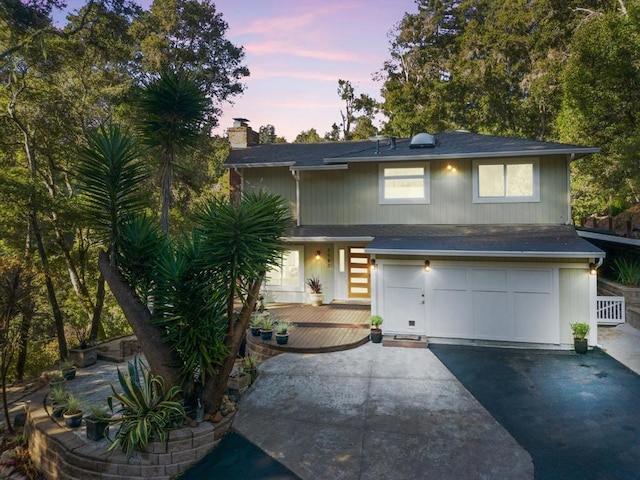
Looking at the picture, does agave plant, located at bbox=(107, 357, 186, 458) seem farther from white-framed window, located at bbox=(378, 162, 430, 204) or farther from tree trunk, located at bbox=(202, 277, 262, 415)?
white-framed window, located at bbox=(378, 162, 430, 204)

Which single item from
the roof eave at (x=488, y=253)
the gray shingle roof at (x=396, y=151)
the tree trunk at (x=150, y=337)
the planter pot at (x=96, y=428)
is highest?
the gray shingle roof at (x=396, y=151)

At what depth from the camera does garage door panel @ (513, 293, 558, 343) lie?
930cm

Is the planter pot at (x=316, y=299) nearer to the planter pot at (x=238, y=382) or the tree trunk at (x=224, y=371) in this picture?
the planter pot at (x=238, y=382)

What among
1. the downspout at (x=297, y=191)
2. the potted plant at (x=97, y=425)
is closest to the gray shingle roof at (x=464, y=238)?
the downspout at (x=297, y=191)

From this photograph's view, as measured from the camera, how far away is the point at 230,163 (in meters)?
14.5

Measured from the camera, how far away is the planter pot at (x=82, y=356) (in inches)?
369

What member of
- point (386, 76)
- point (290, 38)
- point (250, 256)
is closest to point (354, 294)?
point (250, 256)

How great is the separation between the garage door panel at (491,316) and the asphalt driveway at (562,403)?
0.43m

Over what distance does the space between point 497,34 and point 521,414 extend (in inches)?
962

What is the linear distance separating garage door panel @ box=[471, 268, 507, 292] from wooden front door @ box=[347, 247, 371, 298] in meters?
4.33

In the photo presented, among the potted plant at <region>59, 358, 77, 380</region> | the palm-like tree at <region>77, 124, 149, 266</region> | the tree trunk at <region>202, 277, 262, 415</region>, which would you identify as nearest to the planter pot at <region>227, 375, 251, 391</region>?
the tree trunk at <region>202, 277, 262, 415</region>

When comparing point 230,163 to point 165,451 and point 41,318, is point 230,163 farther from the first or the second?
point 165,451

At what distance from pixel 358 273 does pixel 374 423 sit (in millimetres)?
7720

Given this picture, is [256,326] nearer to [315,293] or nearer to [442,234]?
[315,293]
